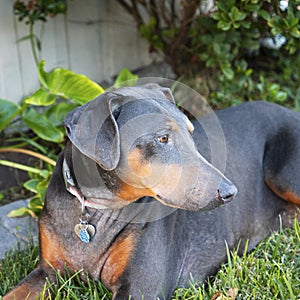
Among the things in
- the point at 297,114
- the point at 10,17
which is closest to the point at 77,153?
the point at 297,114

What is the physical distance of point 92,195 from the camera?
8.24 ft

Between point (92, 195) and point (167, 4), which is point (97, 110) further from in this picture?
point (167, 4)

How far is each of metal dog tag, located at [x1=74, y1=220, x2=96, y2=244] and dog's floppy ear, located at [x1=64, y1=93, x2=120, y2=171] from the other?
1.36ft

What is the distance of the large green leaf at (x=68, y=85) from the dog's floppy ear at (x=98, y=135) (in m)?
1.35

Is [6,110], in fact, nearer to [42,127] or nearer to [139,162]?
[42,127]

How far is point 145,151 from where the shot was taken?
2307mm

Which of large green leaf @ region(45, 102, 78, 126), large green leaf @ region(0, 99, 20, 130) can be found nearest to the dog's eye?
large green leaf @ region(45, 102, 78, 126)

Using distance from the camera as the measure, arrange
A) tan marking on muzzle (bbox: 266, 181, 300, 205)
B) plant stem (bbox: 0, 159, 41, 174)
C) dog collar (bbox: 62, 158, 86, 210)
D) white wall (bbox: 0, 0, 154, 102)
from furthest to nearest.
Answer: white wall (bbox: 0, 0, 154, 102) → plant stem (bbox: 0, 159, 41, 174) → tan marking on muzzle (bbox: 266, 181, 300, 205) → dog collar (bbox: 62, 158, 86, 210)

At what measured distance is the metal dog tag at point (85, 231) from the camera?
8.41 feet

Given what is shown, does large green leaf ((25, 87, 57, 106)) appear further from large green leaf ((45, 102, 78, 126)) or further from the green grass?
the green grass

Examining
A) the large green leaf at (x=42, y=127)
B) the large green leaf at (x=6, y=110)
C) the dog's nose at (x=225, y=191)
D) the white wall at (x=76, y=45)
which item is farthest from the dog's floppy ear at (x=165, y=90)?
the white wall at (x=76, y=45)

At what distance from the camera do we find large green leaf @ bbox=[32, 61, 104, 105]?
3629 millimetres

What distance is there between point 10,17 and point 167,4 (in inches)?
72.6

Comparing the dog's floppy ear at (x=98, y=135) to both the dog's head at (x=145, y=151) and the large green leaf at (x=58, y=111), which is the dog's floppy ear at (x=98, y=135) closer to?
the dog's head at (x=145, y=151)
